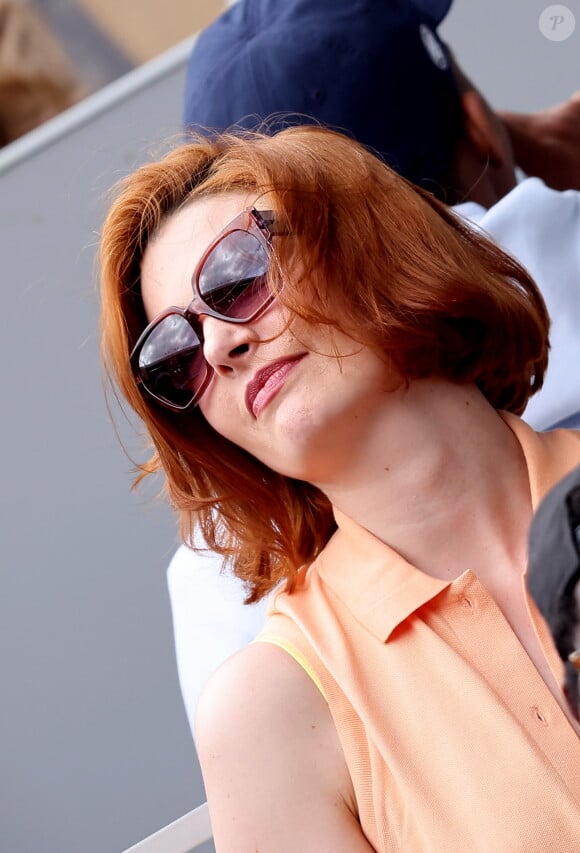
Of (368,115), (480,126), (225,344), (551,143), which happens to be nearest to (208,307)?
(225,344)

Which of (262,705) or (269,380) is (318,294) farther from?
(262,705)

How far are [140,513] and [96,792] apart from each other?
0.51 m

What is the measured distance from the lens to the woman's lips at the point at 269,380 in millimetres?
923

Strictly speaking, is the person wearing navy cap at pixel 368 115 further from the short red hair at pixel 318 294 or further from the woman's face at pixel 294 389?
the woman's face at pixel 294 389

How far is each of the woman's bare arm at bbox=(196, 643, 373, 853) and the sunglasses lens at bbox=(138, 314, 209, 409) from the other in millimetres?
252

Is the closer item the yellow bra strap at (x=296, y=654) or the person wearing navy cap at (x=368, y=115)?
the yellow bra strap at (x=296, y=654)

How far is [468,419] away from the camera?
97cm

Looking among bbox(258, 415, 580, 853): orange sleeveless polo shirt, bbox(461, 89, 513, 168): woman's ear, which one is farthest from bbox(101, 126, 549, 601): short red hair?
bbox(461, 89, 513, 168): woman's ear

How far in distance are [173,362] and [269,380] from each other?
12 cm

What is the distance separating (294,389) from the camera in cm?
92

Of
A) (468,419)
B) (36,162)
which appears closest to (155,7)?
(36,162)

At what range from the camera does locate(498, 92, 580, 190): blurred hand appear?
185cm

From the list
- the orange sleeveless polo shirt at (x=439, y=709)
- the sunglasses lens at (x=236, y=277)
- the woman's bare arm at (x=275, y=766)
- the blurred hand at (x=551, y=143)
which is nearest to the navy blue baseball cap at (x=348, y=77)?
the blurred hand at (x=551, y=143)

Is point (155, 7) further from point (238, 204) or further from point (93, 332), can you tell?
point (238, 204)
